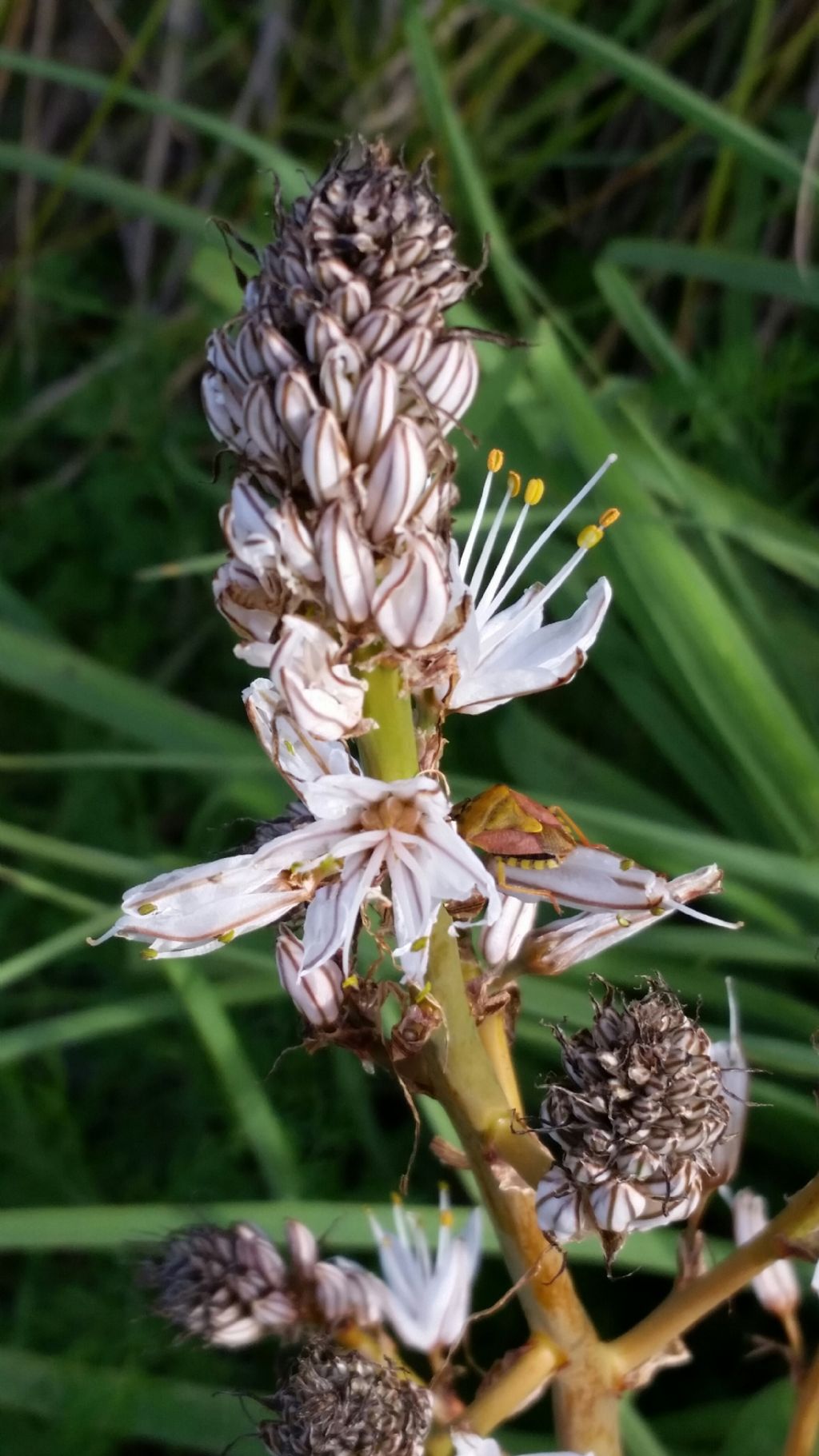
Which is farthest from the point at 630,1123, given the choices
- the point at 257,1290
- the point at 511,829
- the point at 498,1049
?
the point at 257,1290

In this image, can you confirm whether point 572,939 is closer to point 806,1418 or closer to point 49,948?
point 806,1418

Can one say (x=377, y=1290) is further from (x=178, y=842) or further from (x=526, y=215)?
(x=526, y=215)

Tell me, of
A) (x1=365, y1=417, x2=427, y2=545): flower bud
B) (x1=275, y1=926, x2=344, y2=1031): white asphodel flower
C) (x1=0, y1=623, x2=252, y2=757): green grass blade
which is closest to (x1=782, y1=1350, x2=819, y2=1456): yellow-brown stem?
(x1=275, y1=926, x2=344, y2=1031): white asphodel flower

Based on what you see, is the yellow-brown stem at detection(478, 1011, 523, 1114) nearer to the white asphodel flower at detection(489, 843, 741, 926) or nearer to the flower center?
the white asphodel flower at detection(489, 843, 741, 926)

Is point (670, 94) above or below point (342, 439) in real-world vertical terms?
above

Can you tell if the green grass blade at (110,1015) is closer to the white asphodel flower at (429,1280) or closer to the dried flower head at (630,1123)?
the white asphodel flower at (429,1280)

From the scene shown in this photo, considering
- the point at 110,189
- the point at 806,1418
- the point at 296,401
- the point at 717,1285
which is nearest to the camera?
the point at 296,401
